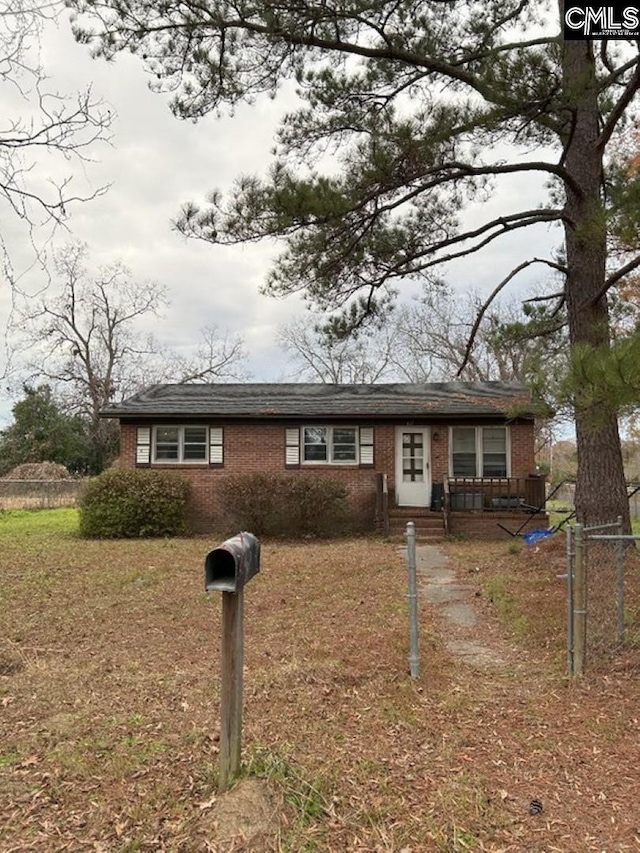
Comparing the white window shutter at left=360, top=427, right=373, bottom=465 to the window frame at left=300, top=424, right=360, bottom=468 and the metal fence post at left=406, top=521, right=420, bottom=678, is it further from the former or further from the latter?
the metal fence post at left=406, top=521, right=420, bottom=678

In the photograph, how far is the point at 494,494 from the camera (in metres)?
15.3

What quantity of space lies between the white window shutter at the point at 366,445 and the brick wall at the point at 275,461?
0.13m

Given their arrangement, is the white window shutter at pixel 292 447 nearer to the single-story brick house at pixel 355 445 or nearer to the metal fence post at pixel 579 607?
the single-story brick house at pixel 355 445

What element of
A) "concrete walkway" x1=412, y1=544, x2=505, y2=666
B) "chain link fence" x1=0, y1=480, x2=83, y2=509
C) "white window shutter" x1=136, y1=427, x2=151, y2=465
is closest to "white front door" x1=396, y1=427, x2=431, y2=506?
"concrete walkway" x1=412, y1=544, x2=505, y2=666

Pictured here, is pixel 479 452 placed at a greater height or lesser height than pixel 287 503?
greater

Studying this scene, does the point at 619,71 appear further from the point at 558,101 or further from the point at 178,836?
the point at 178,836

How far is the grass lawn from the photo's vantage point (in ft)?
9.46

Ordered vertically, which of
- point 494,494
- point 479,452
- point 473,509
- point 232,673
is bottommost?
point 232,673

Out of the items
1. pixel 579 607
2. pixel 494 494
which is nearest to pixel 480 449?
pixel 494 494

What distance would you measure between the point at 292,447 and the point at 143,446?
3.72 metres

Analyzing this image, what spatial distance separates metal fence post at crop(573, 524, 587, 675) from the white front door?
11079mm

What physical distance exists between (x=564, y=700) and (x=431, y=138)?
6.27m

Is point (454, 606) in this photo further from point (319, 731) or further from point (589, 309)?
point (589, 309)

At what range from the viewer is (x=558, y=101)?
6.73 meters
